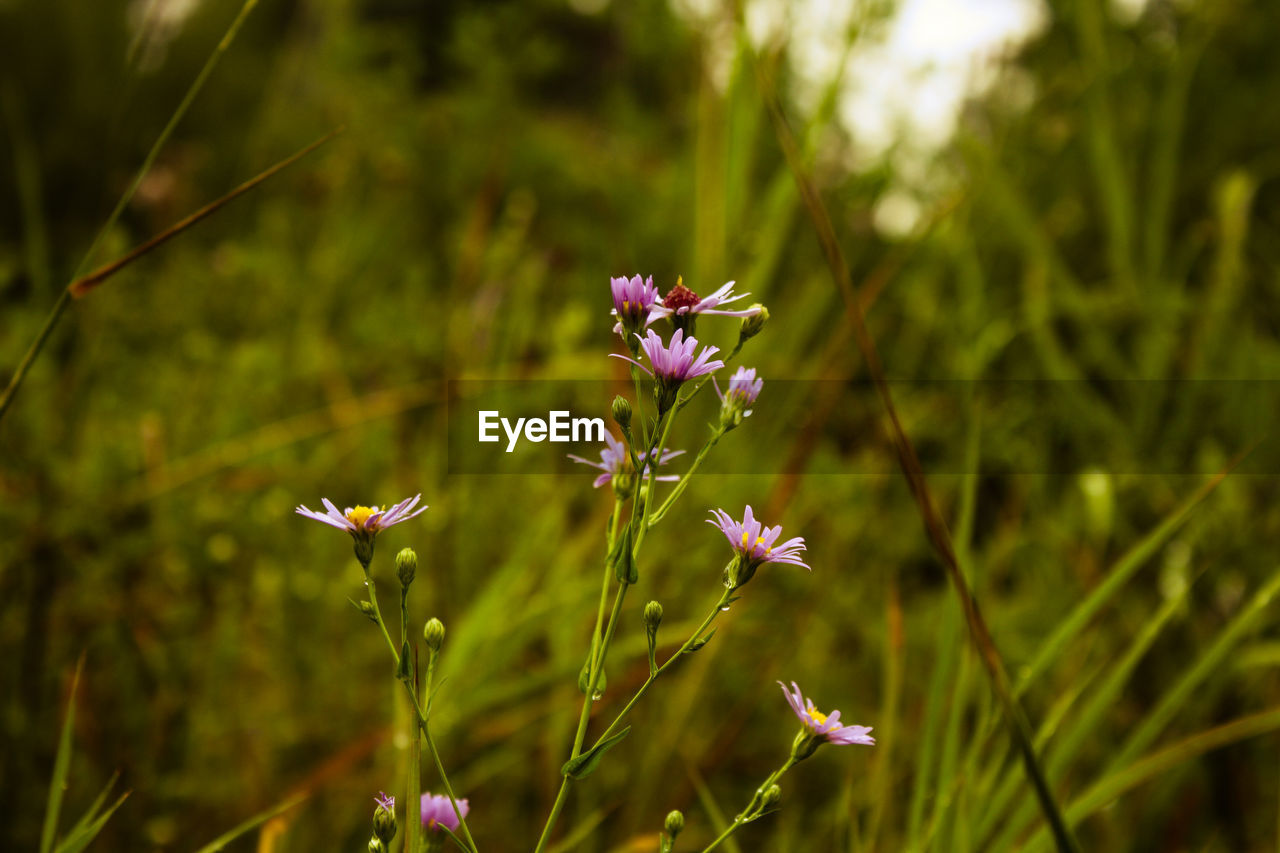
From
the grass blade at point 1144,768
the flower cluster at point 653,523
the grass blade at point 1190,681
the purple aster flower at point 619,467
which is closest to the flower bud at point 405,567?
the flower cluster at point 653,523

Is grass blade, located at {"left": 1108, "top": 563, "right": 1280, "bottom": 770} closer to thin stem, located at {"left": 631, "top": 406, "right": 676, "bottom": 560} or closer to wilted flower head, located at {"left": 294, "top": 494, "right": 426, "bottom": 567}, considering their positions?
thin stem, located at {"left": 631, "top": 406, "right": 676, "bottom": 560}

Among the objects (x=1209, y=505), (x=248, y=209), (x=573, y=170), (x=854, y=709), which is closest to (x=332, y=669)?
(x=854, y=709)

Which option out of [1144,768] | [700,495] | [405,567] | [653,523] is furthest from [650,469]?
[700,495]

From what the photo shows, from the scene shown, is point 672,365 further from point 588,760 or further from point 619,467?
point 588,760

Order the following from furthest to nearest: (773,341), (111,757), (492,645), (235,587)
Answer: (773,341) < (235,587) < (492,645) < (111,757)

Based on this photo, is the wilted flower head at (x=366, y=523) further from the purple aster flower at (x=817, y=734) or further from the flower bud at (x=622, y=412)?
the purple aster flower at (x=817, y=734)

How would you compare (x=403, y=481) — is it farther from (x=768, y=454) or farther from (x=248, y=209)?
(x=248, y=209)
